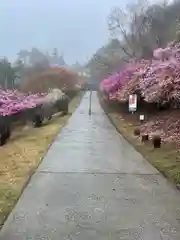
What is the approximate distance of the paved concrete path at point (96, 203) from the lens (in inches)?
224

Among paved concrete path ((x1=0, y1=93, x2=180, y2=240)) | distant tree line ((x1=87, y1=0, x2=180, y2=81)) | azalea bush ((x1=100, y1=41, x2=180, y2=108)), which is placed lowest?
paved concrete path ((x1=0, y1=93, x2=180, y2=240))

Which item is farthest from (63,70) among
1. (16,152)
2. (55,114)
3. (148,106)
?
(16,152)

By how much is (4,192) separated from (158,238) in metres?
3.44

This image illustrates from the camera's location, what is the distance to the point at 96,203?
7.18 m

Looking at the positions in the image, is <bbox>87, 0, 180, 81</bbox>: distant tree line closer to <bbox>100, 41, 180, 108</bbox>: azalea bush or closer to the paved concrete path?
<bbox>100, 41, 180, 108</bbox>: azalea bush

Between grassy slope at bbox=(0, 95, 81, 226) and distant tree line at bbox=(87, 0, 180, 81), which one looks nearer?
grassy slope at bbox=(0, 95, 81, 226)

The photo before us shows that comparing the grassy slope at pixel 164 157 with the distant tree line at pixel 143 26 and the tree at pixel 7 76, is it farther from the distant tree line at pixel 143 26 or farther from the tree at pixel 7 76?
the tree at pixel 7 76

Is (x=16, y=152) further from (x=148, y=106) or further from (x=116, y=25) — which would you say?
(x=116, y=25)

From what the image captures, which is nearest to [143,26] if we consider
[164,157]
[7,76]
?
[7,76]

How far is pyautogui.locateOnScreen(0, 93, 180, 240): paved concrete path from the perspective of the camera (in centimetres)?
569

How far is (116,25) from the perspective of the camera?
54.8 meters

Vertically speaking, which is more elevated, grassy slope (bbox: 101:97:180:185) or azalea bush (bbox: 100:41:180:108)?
azalea bush (bbox: 100:41:180:108)

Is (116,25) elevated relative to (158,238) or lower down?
elevated

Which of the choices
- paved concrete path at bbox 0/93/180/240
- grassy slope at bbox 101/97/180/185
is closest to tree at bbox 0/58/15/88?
grassy slope at bbox 101/97/180/185
